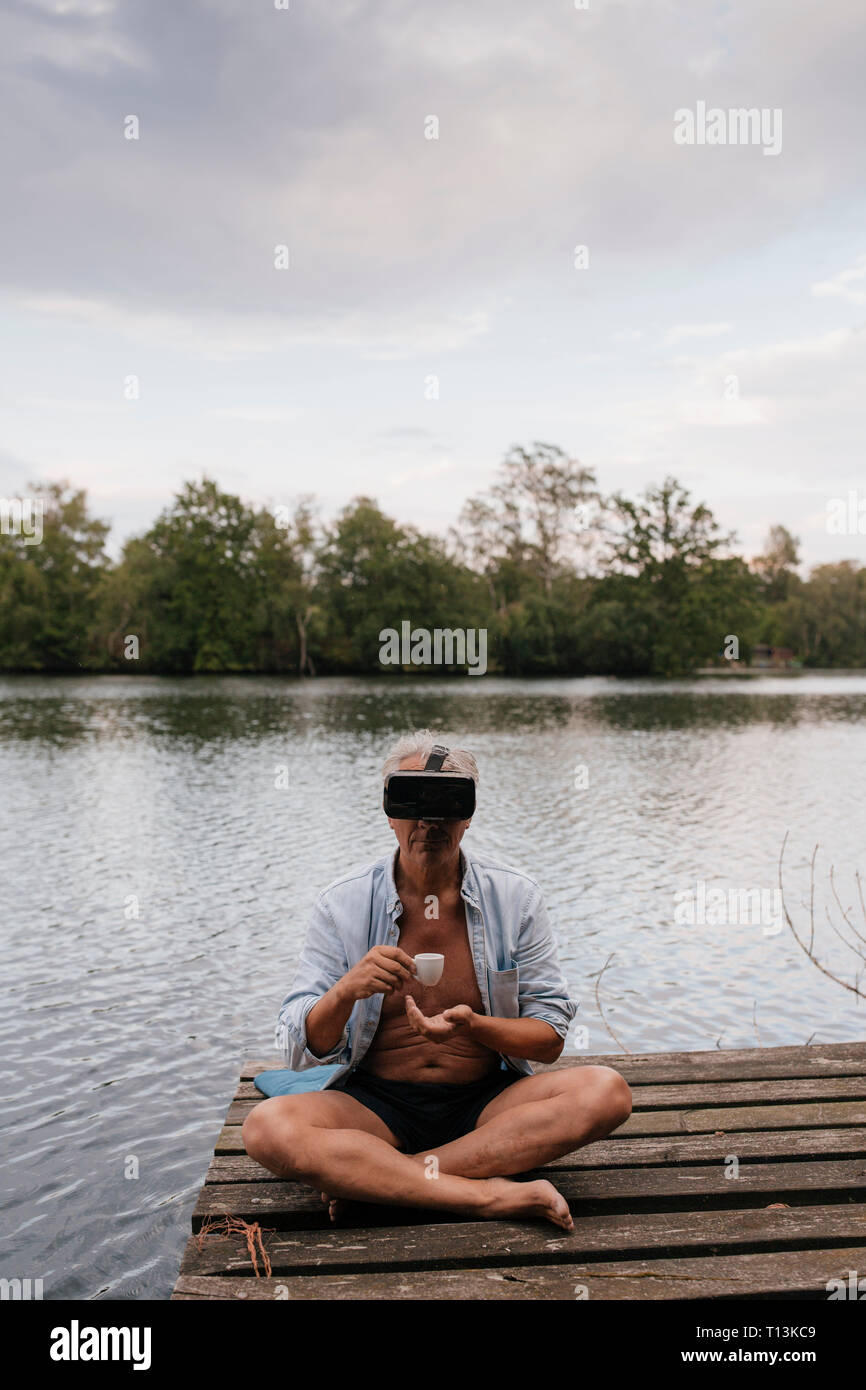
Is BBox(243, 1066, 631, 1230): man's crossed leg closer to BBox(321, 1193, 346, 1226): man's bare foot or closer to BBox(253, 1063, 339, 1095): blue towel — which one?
BBox(321, 1193, 346, 1226): man's bare foot

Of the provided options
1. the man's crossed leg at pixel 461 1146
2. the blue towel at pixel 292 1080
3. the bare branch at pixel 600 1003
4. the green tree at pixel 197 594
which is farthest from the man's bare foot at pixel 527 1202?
the green tree at pixel 197 594

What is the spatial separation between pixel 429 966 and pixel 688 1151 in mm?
1462

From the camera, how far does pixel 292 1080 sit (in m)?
4.47

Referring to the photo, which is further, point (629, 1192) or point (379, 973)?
point (629, 1192)

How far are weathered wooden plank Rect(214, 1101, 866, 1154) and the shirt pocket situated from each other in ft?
2.78

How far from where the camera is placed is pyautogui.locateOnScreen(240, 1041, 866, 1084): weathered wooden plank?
476cm

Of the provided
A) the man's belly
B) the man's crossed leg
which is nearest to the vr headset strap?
the man's belly

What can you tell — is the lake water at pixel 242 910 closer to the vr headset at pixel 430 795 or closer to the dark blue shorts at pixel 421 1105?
the dark blue shorts at pixel 421 1105

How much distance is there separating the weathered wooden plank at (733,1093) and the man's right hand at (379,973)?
56.8 inches

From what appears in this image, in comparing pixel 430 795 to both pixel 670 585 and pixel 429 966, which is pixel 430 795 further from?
pixel 670 585

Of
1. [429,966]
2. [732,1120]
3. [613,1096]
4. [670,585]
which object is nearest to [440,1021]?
[429,966]

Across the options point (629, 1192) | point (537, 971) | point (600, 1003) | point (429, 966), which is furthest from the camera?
point (600, 1003)

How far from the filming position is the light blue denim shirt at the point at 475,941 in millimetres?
3631
